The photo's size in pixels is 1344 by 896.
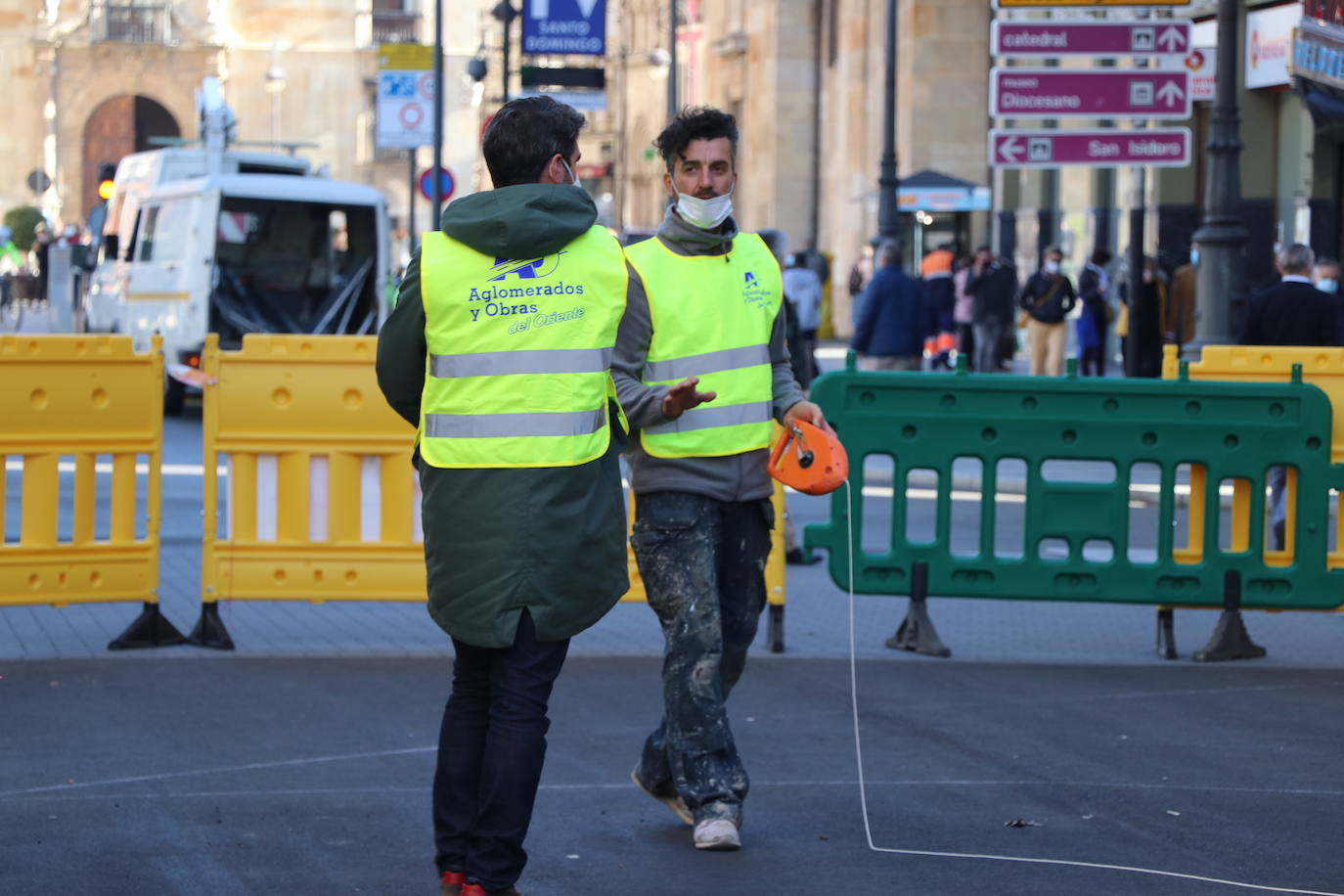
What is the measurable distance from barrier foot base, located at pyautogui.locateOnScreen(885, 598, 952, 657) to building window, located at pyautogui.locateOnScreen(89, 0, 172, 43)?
192 ft

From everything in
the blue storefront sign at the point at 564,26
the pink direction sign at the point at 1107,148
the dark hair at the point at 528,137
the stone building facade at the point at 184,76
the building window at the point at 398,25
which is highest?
the building window at the point at 398,25

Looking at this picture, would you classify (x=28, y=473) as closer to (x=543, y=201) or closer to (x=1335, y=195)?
(x=543, y=201)

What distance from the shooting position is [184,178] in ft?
88.7

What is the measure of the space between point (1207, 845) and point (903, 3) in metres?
31.6

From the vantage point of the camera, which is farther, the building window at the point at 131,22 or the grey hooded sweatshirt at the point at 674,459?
the building window at the point at 131,22

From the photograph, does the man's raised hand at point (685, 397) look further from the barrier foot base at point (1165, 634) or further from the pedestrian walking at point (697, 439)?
the barrier foot base at point (1165, 634)

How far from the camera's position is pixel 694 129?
572cm

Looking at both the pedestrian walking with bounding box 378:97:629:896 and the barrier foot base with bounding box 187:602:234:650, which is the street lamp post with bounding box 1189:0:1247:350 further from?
the pedestrian walking with bounding box 378:97:629:896


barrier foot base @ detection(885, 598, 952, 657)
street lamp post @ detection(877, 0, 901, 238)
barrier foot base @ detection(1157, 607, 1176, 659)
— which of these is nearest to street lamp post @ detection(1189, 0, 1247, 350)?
barrier foot base @ detection(1157, 607, 1176, 659)

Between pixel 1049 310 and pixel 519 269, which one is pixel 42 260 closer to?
pixel 1049 310

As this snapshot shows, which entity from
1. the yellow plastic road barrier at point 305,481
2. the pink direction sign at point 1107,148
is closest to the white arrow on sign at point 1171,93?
the pink direction sign at point 1107,148

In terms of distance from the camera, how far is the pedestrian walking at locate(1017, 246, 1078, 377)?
25.2 m

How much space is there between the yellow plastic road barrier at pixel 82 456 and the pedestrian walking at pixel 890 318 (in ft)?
30.2

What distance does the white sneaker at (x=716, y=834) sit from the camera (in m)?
5.65
